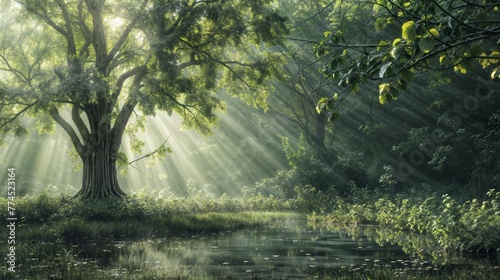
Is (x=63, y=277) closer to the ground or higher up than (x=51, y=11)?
closer to the ground

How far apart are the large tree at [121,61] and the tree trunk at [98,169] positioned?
4 centimetres

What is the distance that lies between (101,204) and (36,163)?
37.5m

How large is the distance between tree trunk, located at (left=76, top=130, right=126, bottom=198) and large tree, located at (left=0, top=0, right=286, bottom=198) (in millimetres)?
38

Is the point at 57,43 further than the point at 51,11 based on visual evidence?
Yes

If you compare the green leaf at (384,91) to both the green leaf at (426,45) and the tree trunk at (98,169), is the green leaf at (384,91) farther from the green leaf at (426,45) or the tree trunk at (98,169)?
the tree trunk at (98,169)

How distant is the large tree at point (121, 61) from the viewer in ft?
56.5

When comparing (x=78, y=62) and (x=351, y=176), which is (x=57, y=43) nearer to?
(x=78, y=62)

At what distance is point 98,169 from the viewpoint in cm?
2014

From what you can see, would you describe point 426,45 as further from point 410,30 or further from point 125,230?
point 125,230

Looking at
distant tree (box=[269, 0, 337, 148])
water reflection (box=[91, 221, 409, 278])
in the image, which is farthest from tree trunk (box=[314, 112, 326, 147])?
water reflection (box=[91, 221, 409, 278])

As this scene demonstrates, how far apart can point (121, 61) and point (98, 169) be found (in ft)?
15.4

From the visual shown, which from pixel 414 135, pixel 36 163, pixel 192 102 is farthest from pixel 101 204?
pixel 36 163

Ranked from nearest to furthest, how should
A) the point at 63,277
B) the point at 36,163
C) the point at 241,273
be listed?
1. the point at 63,277
2. the point at 241,273
3. the point at 36,163

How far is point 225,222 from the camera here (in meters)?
18.1
